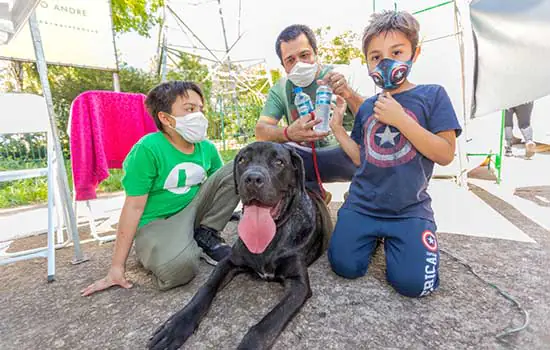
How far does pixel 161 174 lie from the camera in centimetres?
213

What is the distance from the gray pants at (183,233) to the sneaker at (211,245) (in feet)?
0.19

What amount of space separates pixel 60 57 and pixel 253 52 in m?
8.05

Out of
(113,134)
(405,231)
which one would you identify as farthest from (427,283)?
(113,134)

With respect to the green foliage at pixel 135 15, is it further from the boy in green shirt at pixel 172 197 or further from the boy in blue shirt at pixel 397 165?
the boy in blue shirt at pixel 397 165

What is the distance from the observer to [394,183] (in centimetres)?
178

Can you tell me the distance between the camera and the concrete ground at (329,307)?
136 centimetres

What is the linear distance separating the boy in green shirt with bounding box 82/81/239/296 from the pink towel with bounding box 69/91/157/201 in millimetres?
753

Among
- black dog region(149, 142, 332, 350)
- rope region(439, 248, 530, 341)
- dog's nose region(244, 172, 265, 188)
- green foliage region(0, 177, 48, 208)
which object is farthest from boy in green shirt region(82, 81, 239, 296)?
green foliage region(0, 177, 48, 208)

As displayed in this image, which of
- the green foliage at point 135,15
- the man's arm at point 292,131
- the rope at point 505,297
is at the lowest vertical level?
the rope at point 505,297

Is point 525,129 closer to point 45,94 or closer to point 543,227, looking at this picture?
point 543,227

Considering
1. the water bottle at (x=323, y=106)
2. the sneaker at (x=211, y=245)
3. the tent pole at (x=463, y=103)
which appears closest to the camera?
the water bottle at (x=323, y=106)

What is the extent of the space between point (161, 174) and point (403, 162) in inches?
67.1

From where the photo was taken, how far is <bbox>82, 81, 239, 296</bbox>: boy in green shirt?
191cm

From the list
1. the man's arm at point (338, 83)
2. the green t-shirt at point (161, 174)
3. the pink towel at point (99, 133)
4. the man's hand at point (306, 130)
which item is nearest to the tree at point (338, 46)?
the pink towel at point (99, 133)
